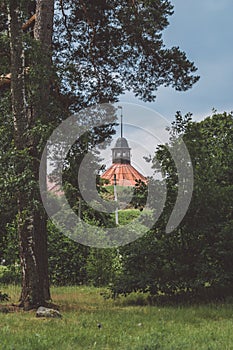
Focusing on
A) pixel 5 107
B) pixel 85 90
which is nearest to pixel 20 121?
pixel 5 107

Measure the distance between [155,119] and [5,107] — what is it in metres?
3.02

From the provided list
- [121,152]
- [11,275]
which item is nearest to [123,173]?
[121,152]

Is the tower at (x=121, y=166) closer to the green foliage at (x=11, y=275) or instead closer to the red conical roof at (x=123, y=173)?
the red conical roof at (x=123, y=173)

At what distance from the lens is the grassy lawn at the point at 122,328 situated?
6.05 meters

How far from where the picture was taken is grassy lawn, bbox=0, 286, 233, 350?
605cm

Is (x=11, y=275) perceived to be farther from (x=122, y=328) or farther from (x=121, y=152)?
(x=122, y=328)

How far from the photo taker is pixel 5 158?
8.98m

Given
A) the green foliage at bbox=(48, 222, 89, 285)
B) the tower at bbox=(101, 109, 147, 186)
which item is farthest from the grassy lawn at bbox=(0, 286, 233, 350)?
the green foliage at bbox=(48, 222, 89, 285)

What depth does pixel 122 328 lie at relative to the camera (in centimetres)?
736

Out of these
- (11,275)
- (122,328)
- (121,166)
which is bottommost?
(122,328)

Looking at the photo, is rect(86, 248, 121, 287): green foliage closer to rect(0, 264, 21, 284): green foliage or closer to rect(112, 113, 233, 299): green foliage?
rect(0, 264, 21, 284): green foliage

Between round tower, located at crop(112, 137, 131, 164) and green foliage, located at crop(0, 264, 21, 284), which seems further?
green foliage, located at crop(0, 264, 21, 284)

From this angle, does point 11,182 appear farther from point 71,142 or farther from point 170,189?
point 170,189

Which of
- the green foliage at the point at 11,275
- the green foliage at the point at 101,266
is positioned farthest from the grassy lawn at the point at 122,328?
the green foliage at the point at 11,275
